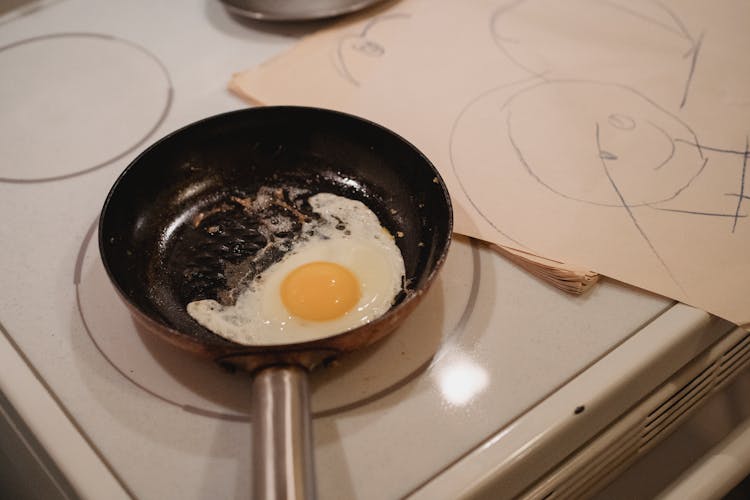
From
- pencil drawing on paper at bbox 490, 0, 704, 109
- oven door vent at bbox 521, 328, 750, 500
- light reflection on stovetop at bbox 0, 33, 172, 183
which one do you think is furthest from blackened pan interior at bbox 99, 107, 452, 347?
pencil drawing on paper at bbox 490, 0, 704, 109

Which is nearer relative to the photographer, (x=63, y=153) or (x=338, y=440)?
(x=338, y=440)

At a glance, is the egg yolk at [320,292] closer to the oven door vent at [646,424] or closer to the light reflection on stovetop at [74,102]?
the oven door vent at [646,424]

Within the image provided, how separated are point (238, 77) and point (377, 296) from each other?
0.50 meters

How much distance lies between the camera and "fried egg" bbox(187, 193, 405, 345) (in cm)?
66

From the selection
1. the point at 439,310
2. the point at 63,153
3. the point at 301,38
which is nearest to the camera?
the point at 439,310

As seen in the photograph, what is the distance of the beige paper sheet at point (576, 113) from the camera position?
74 cm

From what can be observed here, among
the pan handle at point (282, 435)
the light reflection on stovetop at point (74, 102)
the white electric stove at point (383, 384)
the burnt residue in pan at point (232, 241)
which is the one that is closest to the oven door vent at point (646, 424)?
the white electric stove at point (383, 384)

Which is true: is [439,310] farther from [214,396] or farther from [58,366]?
[58,366]

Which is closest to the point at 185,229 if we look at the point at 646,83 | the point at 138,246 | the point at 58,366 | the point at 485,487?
the point at 138,246

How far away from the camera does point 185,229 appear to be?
2.54 ft

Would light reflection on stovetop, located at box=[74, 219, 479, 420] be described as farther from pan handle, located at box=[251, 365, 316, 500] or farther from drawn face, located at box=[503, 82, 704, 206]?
drawn face, located at box=[503, 82, 704, 206]

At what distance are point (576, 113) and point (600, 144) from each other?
8 centimetres

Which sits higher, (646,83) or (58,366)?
(646,83)

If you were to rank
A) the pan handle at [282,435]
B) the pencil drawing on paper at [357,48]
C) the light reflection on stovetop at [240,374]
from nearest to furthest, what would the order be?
1. the pan handle at [282,435]
2. the light reflection on stovetop at [240,374]
3. the pencil drawing on paper at [357,48]
